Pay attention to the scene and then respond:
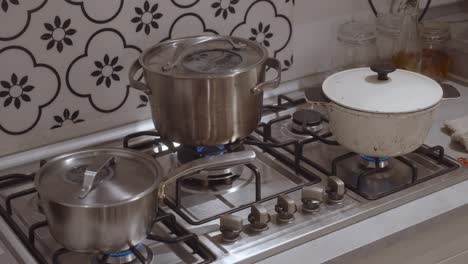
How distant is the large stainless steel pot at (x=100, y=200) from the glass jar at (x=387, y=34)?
2.41ft

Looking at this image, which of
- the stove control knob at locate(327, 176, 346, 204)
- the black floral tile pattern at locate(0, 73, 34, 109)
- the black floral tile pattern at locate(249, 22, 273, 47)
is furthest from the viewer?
the black floral tile pattern at locate(249, 22, 273, 47)

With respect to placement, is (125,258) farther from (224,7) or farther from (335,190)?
(224,7)

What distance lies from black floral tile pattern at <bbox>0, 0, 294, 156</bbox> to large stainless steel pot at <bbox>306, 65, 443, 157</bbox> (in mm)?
334

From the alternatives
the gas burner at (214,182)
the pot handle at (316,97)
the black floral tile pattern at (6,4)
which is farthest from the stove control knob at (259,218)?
the black floral tile pattern at (6,4)

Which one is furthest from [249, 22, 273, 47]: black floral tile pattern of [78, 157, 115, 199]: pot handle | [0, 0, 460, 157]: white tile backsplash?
[78, 157, 115, 199]: pot handle

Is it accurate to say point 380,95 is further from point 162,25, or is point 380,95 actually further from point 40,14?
point 40,14

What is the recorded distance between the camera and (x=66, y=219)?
96 cm

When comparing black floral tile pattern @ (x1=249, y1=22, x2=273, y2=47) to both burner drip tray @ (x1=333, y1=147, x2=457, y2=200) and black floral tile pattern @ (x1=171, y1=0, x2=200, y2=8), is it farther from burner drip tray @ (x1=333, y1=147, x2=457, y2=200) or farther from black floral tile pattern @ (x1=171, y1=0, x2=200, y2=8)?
burner drip tray @ (x1=333, y1=147, x2=457, y2=200)

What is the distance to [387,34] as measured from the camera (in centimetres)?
161

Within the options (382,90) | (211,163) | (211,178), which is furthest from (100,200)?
(382,90)

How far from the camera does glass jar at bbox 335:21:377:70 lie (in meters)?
1.60

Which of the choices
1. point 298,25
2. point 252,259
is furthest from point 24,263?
point 298,25

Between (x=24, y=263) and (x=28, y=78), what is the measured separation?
38cm

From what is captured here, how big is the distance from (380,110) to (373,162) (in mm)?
152
